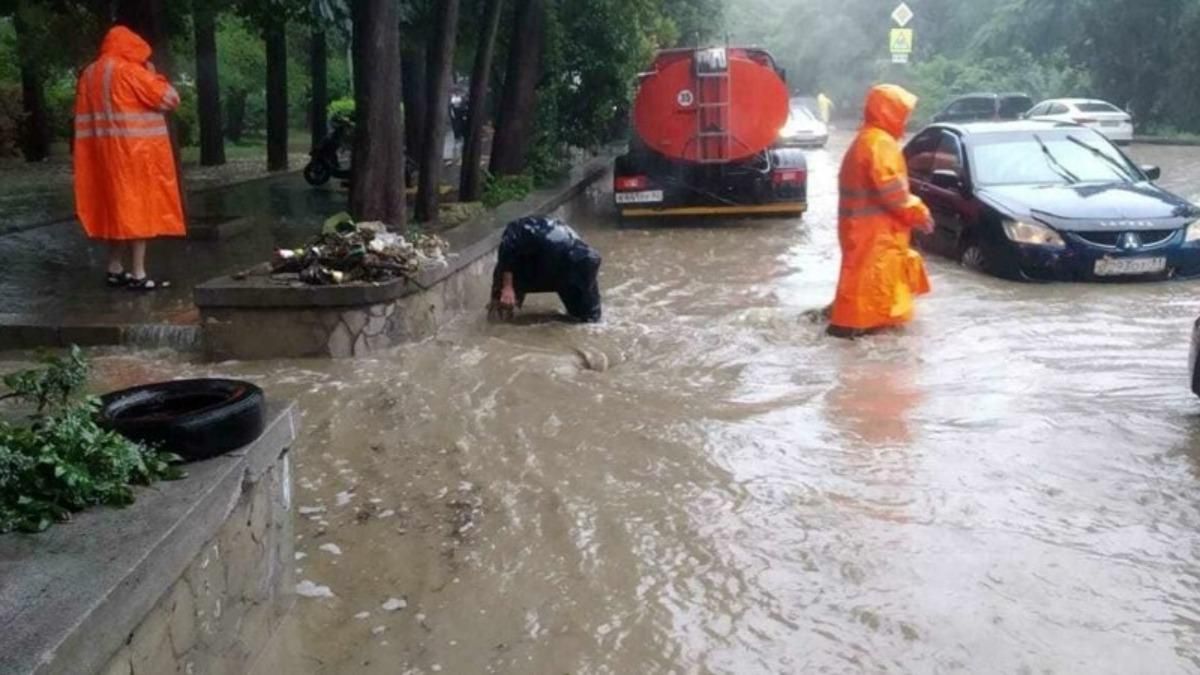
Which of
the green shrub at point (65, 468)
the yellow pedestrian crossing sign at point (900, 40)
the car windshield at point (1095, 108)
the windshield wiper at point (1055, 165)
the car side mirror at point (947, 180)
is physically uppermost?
the yellow pedestrian crossing sign at point (900, 40)

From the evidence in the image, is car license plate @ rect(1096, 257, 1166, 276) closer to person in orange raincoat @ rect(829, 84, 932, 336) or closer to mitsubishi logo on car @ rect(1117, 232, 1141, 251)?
mitsubishi logo on car @ rect(1117, 232, 1141, 251)

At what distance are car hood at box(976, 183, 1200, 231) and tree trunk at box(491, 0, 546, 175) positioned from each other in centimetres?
608

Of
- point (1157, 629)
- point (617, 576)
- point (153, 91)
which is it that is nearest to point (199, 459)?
point (617, 576)

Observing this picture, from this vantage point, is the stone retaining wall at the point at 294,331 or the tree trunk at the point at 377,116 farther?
the tree trunk at the point at 377,116

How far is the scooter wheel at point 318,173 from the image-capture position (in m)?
15.8

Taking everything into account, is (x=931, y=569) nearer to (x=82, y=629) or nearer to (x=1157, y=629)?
(x=1157, y=629)

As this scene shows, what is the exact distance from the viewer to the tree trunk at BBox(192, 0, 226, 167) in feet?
58.7

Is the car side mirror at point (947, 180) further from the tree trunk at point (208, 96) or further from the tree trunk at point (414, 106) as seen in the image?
the tree trunk at point (208, 96)

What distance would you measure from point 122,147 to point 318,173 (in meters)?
8.15

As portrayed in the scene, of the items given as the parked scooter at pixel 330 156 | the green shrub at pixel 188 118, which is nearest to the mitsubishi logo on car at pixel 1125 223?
the parked scooter at pixel 330 156

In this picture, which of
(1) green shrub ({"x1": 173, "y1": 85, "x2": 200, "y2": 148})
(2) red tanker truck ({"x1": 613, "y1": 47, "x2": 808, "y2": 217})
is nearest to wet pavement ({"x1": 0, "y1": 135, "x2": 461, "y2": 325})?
(2) red tanker truck ({"x1": 613, "y1": 47, "x2": 808, "y2": 217})

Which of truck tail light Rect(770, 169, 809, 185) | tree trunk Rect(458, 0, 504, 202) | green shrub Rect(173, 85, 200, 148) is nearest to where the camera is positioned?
tree trunk Rect(458, 0, 504, 202)

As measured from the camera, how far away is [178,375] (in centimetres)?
665

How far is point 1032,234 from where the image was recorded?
9328mm
